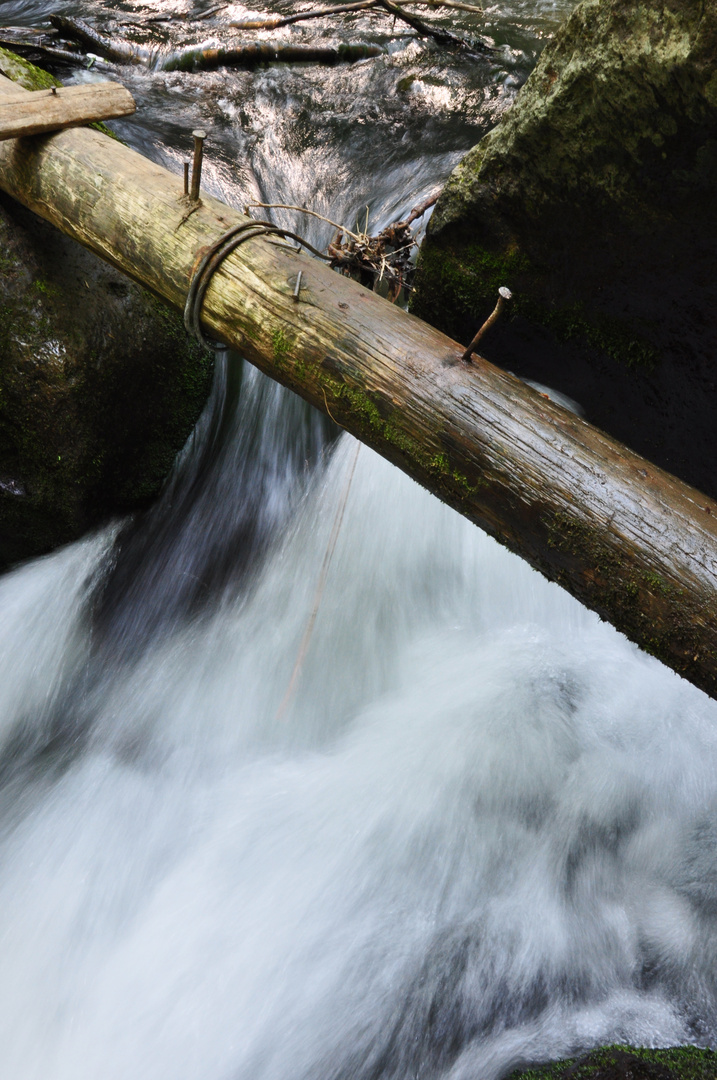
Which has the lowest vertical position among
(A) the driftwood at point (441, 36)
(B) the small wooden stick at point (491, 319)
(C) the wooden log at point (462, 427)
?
(C) the wooden log at point (462, 427)

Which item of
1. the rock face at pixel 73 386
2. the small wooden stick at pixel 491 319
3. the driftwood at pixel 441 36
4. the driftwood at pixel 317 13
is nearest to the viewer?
the small wooden stick at pixel 491 319

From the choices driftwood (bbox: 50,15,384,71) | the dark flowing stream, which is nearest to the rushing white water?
the dark flowing stream

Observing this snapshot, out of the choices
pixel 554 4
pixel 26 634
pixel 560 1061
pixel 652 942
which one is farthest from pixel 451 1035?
pixel 554 4

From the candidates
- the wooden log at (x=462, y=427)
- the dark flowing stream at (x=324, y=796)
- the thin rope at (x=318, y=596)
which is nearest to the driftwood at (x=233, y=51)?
the dark flowing stream at (x=324, y=796)

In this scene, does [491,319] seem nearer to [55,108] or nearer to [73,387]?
[73,387]

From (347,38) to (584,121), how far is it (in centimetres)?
515

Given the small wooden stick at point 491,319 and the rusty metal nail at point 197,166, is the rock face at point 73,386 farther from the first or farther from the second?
the small wooden stick at point 491,319

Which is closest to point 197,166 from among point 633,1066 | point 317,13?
point 633,1066

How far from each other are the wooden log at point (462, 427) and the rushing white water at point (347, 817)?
1294 mm

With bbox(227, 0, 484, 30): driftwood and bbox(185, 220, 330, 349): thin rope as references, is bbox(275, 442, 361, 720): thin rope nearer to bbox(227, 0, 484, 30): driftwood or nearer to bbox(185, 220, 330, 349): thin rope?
bbox(185, 220, 330, 349): thin rope

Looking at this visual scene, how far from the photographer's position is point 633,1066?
2.16 m

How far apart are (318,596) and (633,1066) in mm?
2339

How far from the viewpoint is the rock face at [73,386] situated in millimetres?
3492

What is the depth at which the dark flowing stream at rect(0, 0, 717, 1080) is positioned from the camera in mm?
2506
